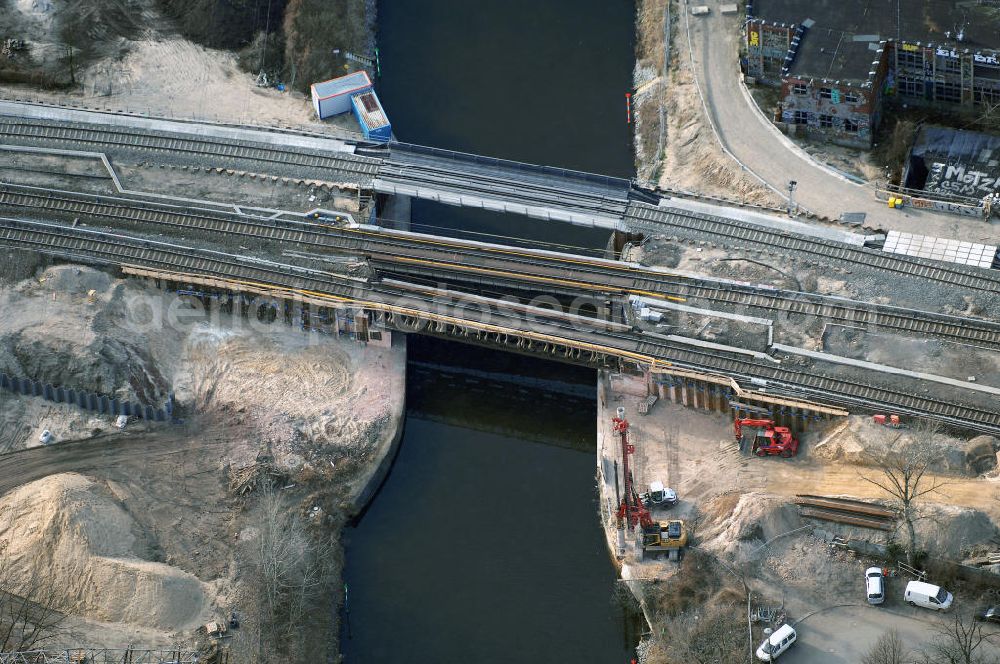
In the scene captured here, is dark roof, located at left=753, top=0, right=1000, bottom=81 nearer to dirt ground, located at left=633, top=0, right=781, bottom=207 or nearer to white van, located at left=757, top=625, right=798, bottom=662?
dirt ground, located at left=633, top=0, right=781, bottom=207

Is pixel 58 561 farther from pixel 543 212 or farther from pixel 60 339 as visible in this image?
pixel 543 212

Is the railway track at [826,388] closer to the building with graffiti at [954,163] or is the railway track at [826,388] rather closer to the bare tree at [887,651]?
the bare tree at [887,651]

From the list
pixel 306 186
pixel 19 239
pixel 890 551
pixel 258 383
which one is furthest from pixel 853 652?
pixel 19 239

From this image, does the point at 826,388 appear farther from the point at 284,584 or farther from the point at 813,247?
the point at 284,584

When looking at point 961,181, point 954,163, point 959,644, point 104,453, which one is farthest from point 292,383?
point 954,163

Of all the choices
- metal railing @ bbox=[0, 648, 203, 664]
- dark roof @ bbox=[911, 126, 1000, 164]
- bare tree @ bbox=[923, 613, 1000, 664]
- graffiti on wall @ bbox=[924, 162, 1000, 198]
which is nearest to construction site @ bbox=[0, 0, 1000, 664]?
metal railing @ bbox=[0, 648, 203, 664]

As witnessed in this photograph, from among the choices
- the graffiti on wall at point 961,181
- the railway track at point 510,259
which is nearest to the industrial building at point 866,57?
the graffiti on wall at point 961,181
